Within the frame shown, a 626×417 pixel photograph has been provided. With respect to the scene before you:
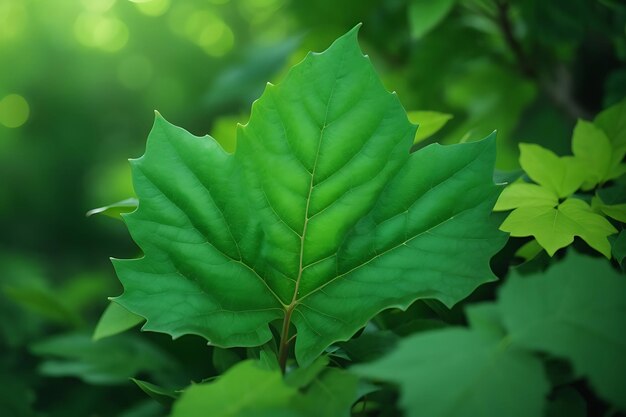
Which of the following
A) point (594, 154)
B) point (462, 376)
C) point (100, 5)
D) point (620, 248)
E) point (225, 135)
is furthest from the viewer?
point (100, 5)

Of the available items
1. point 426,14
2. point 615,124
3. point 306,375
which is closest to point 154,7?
point 426,14

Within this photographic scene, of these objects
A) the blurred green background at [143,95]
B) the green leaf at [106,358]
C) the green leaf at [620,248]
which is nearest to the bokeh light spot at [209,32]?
the blurred green background at [143,95]

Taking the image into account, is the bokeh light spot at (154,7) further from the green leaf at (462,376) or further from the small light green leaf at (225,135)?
the green leaf at (462,376)

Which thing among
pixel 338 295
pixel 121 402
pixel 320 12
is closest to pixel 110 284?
pixel 121 402

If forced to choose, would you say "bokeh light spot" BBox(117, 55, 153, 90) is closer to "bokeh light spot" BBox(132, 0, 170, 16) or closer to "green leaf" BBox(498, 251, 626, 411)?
"bokeh light spot" BBox(132, 0, 170, 16)

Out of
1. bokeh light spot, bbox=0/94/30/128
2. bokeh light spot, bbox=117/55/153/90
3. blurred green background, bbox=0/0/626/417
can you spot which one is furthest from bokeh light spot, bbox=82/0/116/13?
bokeh light spot, bbox=0/94/30/128

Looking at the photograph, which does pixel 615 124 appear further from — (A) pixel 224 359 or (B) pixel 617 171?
(A) pixel 224 359

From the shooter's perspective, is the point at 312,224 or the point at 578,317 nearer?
the point at 578,317

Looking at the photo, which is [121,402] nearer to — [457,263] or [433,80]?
[457,263]
